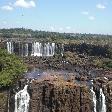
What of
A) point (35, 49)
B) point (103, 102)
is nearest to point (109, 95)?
point (103, 102)

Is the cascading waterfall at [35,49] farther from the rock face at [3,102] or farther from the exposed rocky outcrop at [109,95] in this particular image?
the rock face at [3,102]

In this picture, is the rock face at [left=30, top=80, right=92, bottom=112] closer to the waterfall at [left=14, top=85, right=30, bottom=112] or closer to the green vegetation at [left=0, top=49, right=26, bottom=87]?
the waterfall at [left=14, top=85, right=30, bottom=112]

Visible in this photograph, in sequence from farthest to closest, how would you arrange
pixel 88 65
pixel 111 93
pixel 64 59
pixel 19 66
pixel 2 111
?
1. pixel 64 59
2. pixel 88 65
3. pixel 19 66
4. pixel 111 93
5. pixel 2 111

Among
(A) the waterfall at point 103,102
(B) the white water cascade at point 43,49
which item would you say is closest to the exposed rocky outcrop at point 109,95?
(A) the waterfall at point 103,102

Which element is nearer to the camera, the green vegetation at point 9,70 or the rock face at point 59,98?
the rock face at point 59,98

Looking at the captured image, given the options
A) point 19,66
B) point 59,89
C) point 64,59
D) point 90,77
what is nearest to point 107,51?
point 64,59

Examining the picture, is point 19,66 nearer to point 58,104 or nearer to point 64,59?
point 58,104

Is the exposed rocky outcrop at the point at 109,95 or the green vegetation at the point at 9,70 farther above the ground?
the green vegetation at the point at 9,70
